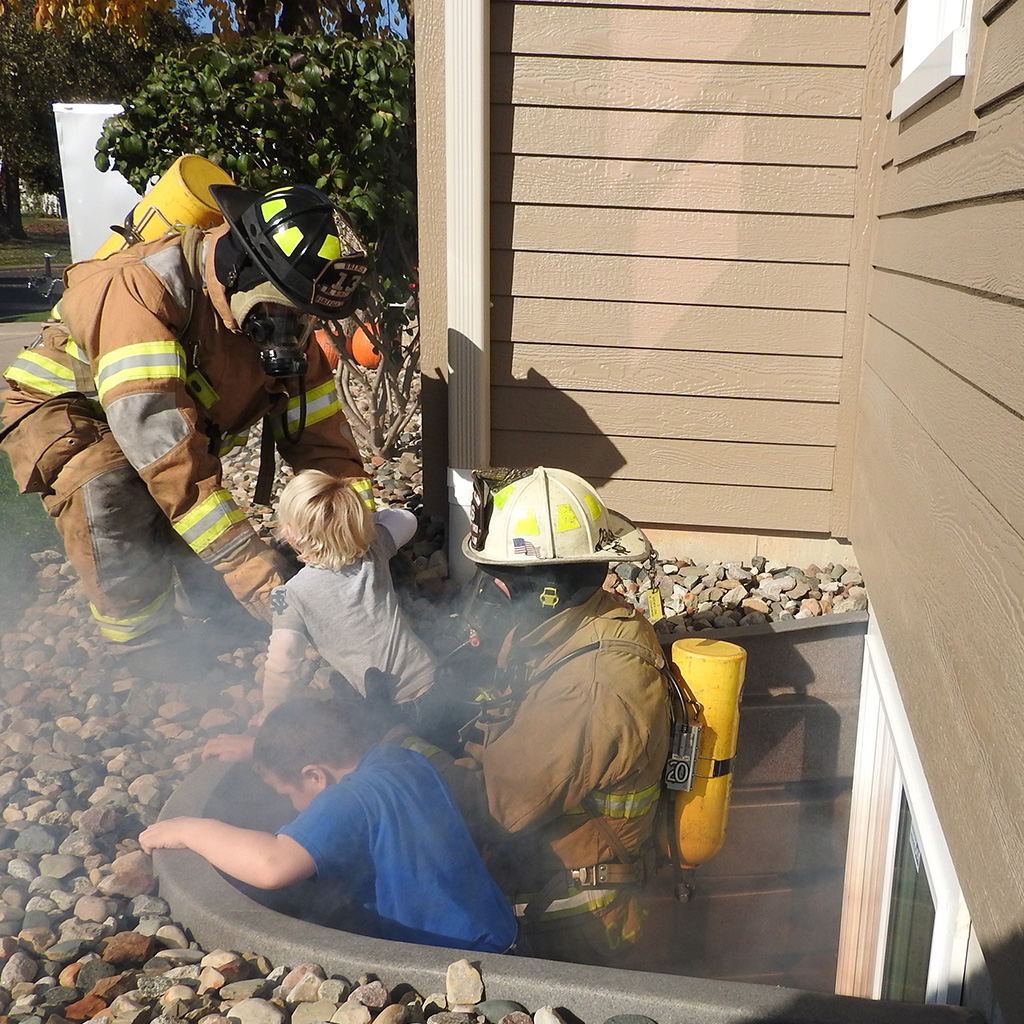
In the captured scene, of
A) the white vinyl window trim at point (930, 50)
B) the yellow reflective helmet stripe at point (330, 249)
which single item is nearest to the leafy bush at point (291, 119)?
the yellow reflective helmet stripe at point (330, 249)

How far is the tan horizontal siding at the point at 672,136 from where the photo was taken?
4215mm

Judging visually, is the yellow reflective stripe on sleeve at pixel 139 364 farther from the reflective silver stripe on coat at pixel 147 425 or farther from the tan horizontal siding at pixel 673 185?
the tan horizontal siding at pixel 673 185

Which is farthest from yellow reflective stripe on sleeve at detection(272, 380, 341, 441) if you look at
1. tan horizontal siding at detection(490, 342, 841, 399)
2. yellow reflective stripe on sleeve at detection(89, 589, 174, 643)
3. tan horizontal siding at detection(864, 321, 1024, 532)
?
tan horizontal siding at detection(864, 321, 1024, 532)

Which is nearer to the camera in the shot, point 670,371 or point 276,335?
point 276,335

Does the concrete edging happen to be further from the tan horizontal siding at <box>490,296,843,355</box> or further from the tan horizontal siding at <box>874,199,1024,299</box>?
the tan horizontal siding at <box>490,296,843,355</box>

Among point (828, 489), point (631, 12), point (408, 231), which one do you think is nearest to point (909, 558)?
point (828, 489)

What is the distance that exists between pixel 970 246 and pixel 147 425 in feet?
7.87

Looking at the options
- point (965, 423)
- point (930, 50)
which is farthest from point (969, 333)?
point (930, 50)

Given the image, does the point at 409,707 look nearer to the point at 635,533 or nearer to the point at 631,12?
the point at 635,533

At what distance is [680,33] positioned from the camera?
4137 mm

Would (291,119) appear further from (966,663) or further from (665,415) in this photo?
(966,663)

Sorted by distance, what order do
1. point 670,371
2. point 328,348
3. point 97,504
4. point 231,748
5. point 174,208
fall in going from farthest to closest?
point 328,348 → point 670,371 → point 174,208 → point 97,504 → point 231,748

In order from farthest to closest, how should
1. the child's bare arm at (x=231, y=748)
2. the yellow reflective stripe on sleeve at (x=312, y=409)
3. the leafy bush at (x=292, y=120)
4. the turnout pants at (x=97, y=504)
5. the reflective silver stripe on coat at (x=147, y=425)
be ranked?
the leafy bush at (x=292, y=120) < the yellow reflective stripe on sleeve at (x=312, y=409) < the turnout pants at (x=97, y=504) < the reflective silver stripe on coat at (x=147, y=425) < the child's bare arm at (x=231, y=748)

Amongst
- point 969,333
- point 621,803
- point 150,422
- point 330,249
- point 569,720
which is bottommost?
point 621,803
